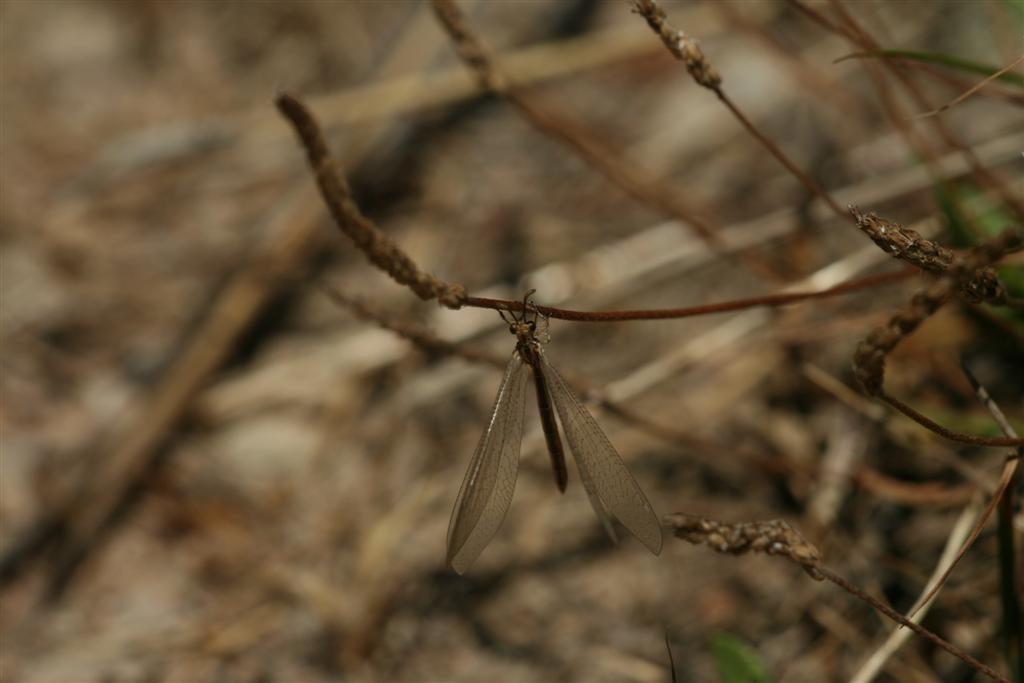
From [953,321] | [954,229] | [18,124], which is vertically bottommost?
[953,321]

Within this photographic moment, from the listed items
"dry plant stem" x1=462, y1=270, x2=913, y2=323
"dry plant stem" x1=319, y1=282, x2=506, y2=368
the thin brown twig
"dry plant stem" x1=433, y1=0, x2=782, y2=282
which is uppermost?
"dry plant stem" x1=433, y1=0, x2=782, y2=282

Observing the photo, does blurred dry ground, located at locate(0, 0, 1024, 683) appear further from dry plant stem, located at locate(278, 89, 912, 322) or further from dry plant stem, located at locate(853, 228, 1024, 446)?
dry plant stem, located at locate(853, 228, 1024, 446)

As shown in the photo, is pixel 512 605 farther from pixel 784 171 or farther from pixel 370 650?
pixel 784 171

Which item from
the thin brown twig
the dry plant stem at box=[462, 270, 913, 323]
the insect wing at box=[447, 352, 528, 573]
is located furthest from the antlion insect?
the thin brown twig

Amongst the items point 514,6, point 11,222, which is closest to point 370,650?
point 11,222

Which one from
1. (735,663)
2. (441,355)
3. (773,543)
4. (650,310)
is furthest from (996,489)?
(441,355)

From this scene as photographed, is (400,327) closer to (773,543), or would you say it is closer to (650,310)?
(650,310)
